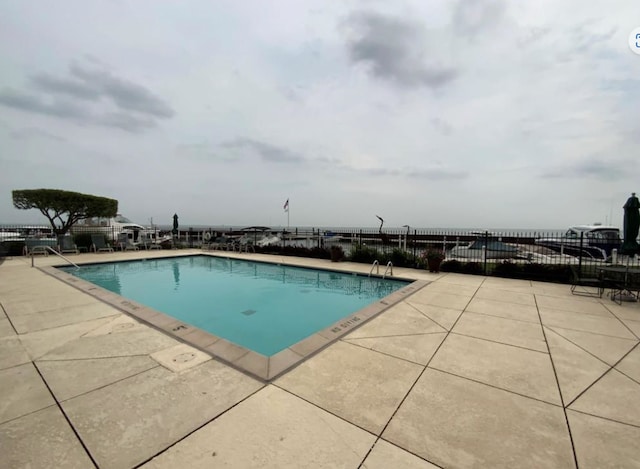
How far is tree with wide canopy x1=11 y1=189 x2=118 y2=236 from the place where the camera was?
17.5 meters

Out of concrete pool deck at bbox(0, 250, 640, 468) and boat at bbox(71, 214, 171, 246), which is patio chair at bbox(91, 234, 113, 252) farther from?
concrete pool deck at bbox(0, 250, 640, 468)

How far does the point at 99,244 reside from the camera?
14.6 metres

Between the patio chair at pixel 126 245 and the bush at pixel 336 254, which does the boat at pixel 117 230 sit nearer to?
the patio chair at pixel 126 245

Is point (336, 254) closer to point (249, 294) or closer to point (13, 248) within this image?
point (249, 294)

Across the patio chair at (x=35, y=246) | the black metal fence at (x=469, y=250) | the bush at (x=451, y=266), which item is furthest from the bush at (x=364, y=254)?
the patio chair at (x=35, y=246)

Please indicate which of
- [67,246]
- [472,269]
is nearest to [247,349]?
[472,269]

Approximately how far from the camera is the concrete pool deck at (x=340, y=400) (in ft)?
5.89

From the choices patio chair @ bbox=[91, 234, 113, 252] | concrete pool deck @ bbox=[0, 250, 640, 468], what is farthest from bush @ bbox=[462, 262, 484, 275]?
patio chair @ bbox=[91, 234, 113, 252]

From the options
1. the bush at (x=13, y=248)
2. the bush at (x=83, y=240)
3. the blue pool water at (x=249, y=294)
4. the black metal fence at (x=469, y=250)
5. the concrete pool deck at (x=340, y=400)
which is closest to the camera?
the concrete pool deck at (x=340, y=400)

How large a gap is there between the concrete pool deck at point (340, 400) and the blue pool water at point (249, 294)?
157 centimetres

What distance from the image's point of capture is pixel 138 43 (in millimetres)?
9164

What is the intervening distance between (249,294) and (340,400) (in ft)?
18.7

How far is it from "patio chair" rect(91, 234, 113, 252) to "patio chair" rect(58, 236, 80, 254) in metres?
0.79

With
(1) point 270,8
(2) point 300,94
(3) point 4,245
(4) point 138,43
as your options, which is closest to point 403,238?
(2) point 300,94
